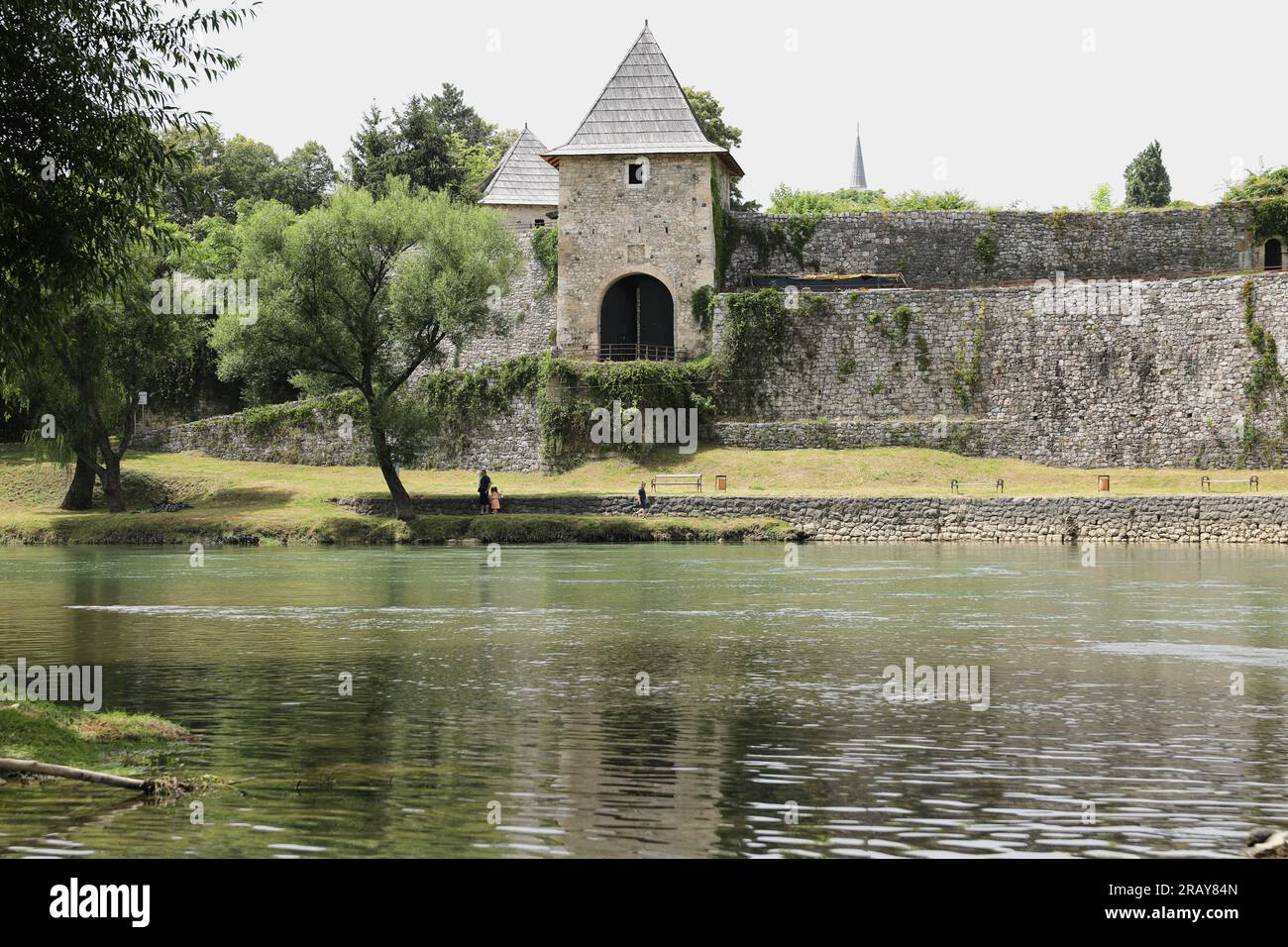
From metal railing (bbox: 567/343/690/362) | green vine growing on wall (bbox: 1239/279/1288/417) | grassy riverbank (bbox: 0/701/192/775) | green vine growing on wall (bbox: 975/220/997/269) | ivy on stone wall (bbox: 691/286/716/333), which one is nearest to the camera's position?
grassy riverbank (bbox: 0/701/192/775)

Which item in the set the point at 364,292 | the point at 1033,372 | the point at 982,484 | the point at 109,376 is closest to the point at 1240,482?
the point at 982,484

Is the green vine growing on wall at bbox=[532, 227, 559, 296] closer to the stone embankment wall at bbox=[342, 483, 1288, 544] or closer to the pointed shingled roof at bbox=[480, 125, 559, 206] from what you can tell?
the pointed shingled roof at bbox=[480, 125, 559, 206]

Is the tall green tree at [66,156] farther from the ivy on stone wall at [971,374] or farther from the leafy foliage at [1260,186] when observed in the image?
the leafy foliage at [1260,186]

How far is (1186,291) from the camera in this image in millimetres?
45938

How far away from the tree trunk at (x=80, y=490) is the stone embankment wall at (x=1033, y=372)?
19.8 metres

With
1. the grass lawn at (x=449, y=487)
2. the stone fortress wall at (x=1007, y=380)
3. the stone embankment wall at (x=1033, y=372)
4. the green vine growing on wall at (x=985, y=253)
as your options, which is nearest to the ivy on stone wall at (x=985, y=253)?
the green vine growing on wall at (x=985, y=253)

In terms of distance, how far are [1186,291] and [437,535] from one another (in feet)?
78.9

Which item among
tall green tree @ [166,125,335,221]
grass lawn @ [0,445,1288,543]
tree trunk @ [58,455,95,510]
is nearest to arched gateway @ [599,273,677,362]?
grass lawn @ [0,445,1288,543]

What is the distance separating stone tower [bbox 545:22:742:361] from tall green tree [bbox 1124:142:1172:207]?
27.1 meters

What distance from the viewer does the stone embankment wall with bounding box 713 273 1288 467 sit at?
148 ft

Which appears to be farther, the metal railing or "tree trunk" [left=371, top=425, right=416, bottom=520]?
the metal railing

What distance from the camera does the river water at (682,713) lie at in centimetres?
934
